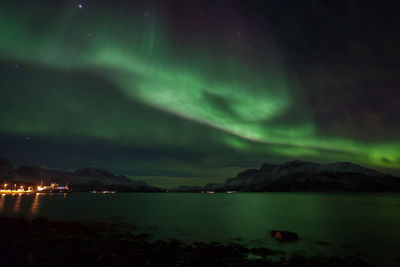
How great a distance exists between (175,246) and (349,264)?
1459 cm

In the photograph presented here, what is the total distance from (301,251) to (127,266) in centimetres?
1733

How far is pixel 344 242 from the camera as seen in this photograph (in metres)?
29.8

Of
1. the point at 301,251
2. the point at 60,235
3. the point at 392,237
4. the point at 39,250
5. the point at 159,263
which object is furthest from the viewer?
the point at 392,237

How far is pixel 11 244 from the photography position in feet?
70.5

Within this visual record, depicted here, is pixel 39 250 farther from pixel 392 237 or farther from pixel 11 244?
pixel 392 237

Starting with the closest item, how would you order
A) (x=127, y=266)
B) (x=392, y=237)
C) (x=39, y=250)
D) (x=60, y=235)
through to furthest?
(x=127, y=266) → (x=39, y=250) → (x=60, y=235) → (x=392, y=237)

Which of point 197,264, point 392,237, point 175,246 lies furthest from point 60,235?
point 392,237

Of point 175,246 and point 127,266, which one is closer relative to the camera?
point 127,266

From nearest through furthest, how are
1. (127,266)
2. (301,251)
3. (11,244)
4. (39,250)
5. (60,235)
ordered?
(127,266) → (39,250) → (11,244) → (301,251) → (60,235)

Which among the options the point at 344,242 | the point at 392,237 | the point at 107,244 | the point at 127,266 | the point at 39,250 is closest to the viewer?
the point at 127,266

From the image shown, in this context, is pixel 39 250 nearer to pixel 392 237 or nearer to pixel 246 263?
pixel 246 263

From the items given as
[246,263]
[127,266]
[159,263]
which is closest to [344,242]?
[246,263]

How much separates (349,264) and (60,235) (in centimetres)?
2769

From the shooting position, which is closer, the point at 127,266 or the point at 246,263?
the point at 127,266
